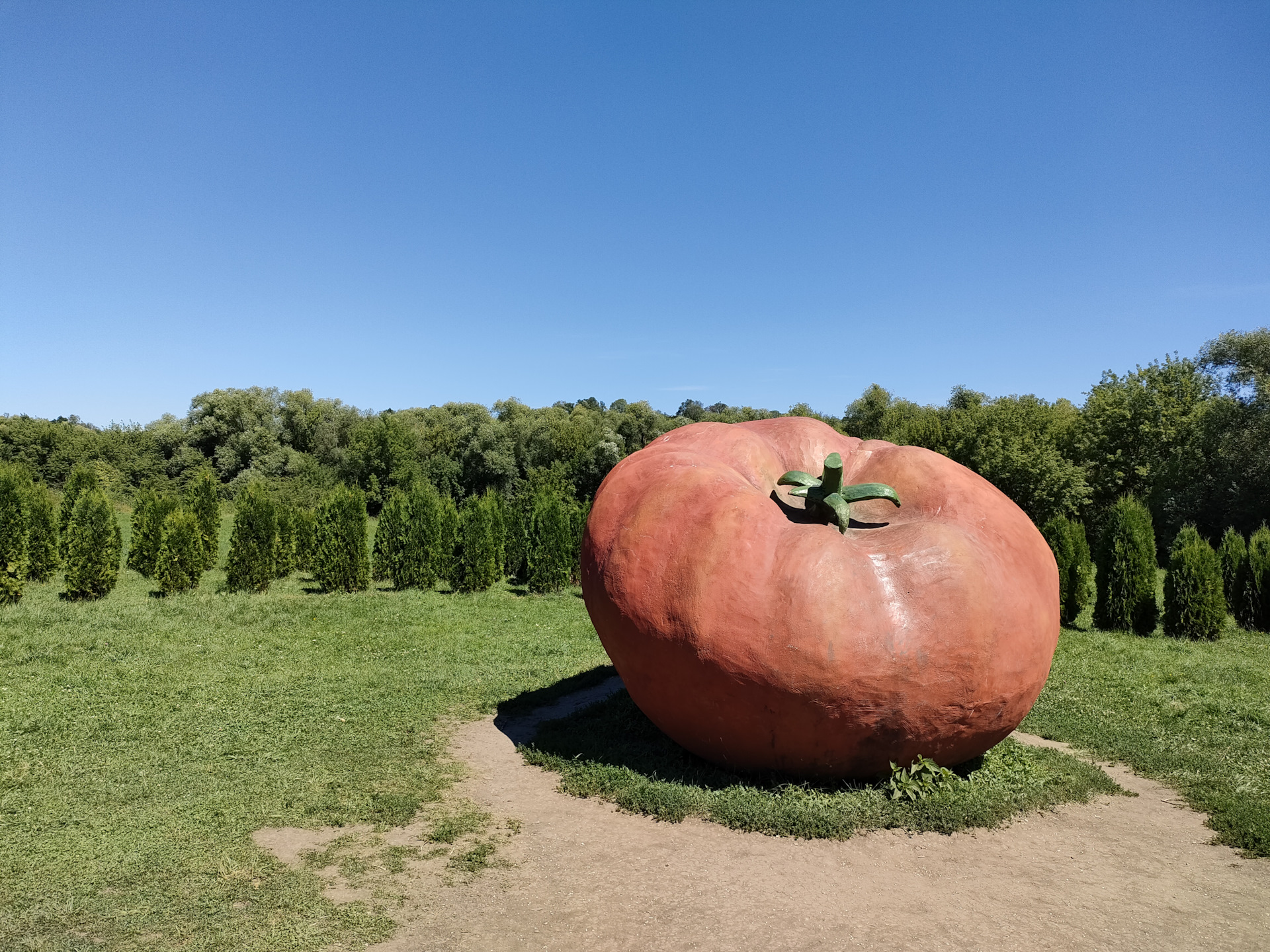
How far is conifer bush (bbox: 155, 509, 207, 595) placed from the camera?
15578 mm

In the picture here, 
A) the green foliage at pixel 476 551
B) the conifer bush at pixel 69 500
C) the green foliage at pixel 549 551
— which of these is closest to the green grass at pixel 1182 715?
the green foliage at pixel 549 551

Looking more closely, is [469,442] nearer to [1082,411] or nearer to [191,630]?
[1082,411]

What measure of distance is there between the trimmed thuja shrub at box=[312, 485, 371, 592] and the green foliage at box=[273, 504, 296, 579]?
1.94 m

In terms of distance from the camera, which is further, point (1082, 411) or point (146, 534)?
point (1082, 411)

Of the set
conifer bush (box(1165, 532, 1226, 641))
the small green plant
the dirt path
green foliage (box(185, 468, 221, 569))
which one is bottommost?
the dirt path

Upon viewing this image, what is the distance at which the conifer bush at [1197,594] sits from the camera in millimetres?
14609

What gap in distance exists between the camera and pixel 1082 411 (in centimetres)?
3500

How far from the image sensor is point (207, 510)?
21500 mm

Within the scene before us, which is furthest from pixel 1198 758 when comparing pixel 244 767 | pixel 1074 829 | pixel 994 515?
pixel 244 767

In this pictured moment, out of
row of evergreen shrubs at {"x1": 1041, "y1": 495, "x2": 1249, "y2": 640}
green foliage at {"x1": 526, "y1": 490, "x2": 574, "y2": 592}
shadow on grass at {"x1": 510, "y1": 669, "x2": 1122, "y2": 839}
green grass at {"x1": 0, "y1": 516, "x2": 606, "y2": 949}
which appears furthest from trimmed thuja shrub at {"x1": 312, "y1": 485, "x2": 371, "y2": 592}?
row of evergreen shrubs at {"x1": 1041, "y1": 495, "x2": 1249, "y2": 640}

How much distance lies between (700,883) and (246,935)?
252 centimetres

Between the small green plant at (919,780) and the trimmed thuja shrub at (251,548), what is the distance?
14.2 meters

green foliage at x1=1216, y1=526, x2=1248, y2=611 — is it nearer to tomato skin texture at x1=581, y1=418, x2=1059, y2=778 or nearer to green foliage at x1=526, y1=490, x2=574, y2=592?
tomato skin texture at x1=581, y1=418, x2=1059, y2=778

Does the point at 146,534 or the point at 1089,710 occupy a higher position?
the point at 146,534
